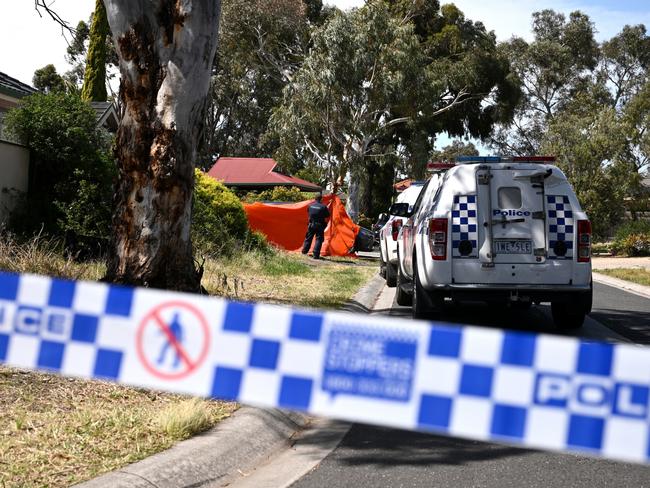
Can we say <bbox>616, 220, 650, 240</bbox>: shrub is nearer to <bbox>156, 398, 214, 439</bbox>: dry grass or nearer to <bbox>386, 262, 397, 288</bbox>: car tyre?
<bbox>386, 262, 397, 288</bbox>: car tyre

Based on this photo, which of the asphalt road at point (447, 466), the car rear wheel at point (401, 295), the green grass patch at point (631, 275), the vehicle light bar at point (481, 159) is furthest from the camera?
the green grass patch at point (631, 275)

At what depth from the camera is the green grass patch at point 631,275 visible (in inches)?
731

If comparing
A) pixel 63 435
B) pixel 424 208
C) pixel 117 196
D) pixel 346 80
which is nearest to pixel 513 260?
pixel 424 208

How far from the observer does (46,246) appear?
32.8 ft

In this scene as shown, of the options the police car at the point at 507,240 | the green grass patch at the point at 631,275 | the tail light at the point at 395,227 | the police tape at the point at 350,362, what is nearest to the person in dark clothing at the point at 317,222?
the tail light at the point at 395,227

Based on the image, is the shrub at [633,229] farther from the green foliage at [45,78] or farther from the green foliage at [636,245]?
the green foliage at [45,78]

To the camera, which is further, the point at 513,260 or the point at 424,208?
the point at 424,208

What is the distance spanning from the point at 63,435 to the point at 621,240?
1247 inches

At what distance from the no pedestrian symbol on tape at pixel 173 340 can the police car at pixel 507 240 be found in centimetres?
644

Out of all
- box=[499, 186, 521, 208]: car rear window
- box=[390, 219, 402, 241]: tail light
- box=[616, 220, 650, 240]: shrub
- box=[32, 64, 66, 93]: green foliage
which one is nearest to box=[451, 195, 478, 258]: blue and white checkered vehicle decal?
box=[499, 186, 521, 208]: car rear window

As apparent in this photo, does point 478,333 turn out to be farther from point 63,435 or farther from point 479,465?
point 63,435

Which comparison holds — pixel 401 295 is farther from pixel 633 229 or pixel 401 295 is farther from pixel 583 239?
pixel 633 229

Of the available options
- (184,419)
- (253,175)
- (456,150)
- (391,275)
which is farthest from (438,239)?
(456,150)

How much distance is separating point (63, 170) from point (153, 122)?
4.74m
